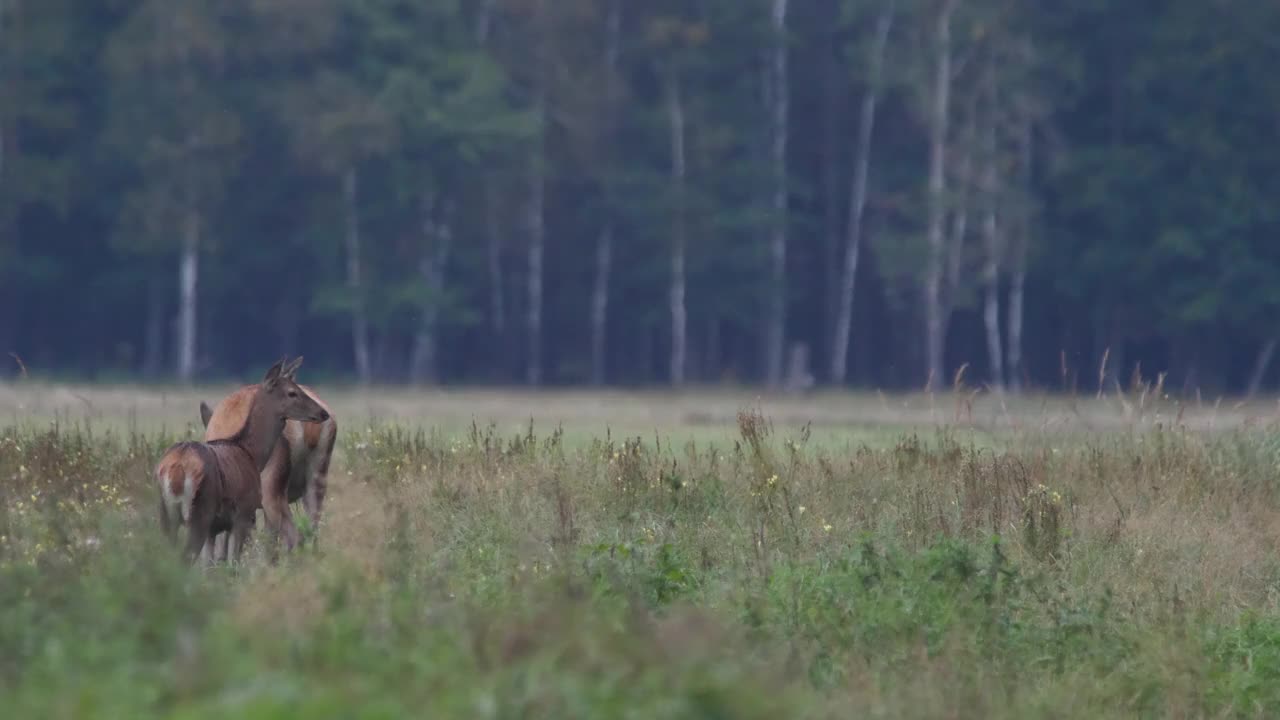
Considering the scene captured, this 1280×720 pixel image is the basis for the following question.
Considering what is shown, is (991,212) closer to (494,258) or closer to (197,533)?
(494,258)

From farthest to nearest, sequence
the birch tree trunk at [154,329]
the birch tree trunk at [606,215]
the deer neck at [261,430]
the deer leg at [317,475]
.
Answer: the birch tree trunk at [606,215] → the birch tree trunk at [154,329] → the deer leg at [317,475] → the deer neck at [261,430]

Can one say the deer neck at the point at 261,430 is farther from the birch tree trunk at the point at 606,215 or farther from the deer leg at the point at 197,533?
the birch tree trunk at the point at 606,215

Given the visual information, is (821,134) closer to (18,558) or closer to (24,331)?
(24,331)

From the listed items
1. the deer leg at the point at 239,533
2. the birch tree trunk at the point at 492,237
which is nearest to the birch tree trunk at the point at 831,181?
the birch tree trunk at the point at 492,237

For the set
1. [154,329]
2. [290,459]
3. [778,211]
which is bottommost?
[290,459]

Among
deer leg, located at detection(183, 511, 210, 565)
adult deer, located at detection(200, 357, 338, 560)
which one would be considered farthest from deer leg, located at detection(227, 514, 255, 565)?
adult deer, located at detection(200, 357, 338, 560)

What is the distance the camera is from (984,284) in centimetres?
5203

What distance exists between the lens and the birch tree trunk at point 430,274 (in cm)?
5119

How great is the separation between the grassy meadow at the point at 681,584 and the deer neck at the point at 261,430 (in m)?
0.73

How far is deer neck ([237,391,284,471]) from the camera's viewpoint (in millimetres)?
13602

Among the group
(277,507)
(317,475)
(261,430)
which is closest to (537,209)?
(317,475)

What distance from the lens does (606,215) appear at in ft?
180

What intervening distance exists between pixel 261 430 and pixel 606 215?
135 feet

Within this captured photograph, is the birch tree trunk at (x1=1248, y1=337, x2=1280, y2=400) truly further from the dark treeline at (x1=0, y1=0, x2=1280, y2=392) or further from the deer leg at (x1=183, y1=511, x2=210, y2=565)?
the deer leg at (x1=183, y1=511, x2=210, y2=565)
